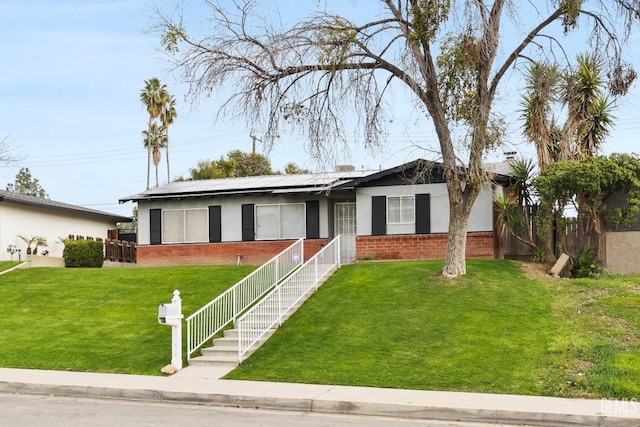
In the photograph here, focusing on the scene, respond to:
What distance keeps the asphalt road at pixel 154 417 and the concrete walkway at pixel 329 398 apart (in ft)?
0.95

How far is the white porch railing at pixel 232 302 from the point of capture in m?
16.2

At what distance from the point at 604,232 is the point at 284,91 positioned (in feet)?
32.4

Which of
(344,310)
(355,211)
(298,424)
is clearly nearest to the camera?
(298,424)

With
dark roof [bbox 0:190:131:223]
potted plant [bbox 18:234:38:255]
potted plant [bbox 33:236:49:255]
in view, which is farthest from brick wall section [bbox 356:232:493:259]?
dark roof [bbox 0:190:131:223]

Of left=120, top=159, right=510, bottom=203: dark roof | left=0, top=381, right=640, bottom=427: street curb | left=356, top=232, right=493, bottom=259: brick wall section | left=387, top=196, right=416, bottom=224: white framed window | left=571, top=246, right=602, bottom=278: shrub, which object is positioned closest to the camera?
left=0, top=381, right=640, bottom=427: street curb

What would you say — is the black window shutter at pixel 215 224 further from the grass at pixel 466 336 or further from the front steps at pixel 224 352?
the front steps at pixel 224 352

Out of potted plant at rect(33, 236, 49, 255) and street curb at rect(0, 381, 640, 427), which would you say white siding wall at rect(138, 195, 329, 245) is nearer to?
potted plant at rect(33, 236, 49, 255)

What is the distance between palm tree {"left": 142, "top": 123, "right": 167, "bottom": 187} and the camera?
197 feet

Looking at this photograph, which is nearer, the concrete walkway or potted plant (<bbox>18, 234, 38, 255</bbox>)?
the concrete walkway

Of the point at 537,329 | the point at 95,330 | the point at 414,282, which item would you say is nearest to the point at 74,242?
the point at 95,330

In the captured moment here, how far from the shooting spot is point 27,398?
496 inches

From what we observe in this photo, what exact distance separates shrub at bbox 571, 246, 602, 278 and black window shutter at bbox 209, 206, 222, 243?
43.8ft

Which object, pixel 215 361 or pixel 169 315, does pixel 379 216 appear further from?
pixel 169 315

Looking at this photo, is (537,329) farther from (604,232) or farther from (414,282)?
(604,232)
